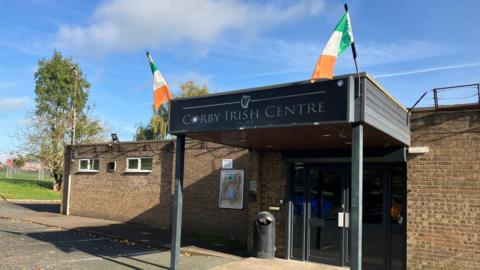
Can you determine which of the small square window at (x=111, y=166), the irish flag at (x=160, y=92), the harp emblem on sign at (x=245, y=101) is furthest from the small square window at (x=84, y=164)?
the harp emblem on sign at (x=245, y=101)

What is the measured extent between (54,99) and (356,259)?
33.0 m

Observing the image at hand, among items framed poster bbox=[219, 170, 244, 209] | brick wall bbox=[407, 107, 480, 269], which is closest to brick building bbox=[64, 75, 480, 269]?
brick wall bbox=[407, 107, 480, 269]

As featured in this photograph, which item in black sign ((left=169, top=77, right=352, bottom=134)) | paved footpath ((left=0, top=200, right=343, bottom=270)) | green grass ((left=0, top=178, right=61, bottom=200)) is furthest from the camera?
green grass ((left=0, top=178, right=61, bottom=200))

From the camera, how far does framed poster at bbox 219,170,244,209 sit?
47.7 feet

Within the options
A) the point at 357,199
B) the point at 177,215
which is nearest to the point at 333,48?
the point at 357,199

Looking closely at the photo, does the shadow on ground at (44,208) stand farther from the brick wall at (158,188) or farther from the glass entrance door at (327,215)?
the glass entrance door at (327,215)

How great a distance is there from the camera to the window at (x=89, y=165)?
20.2m

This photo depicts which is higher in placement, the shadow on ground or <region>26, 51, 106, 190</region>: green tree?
<region>26, 51, 106, 190</region>: green tree

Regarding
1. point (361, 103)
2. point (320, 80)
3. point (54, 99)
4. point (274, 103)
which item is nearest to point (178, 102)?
point (274, 103)

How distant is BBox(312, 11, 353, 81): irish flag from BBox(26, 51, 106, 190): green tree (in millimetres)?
30941

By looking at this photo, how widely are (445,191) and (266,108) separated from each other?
13.2 feet

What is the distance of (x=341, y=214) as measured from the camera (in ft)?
32.7

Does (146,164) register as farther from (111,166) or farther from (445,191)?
(445,191)

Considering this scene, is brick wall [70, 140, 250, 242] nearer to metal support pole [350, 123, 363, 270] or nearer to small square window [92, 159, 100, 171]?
small square window [92, 159, 100, 171]
